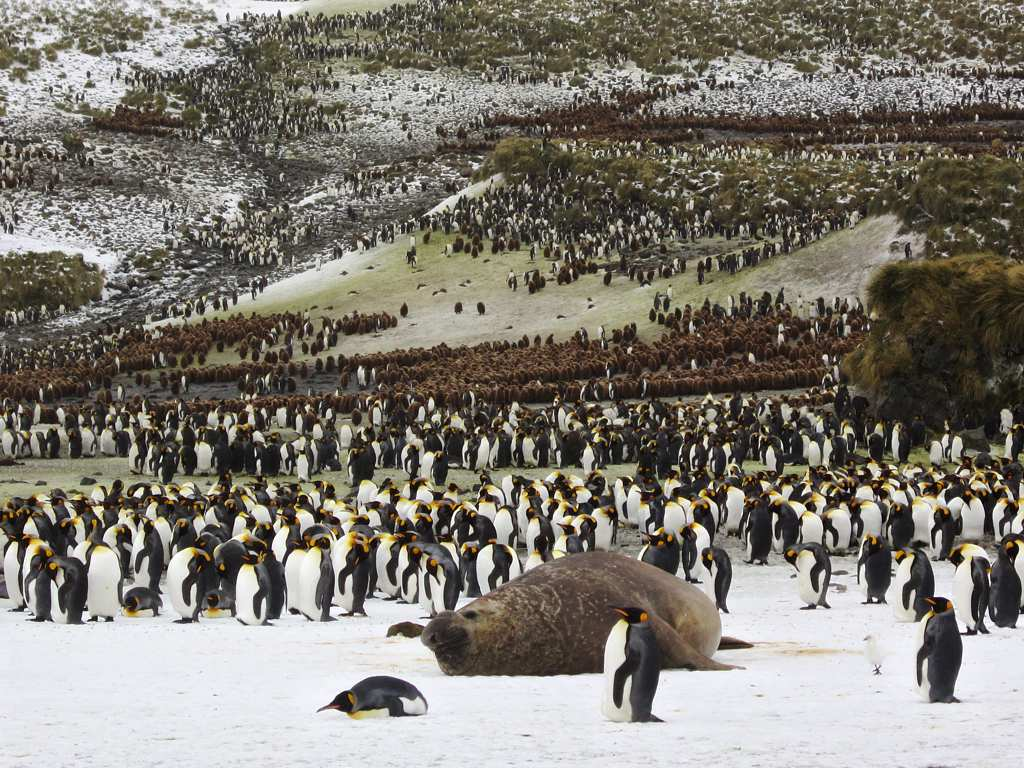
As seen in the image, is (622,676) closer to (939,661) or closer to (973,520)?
(939,661)

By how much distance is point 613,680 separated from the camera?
6352 mm

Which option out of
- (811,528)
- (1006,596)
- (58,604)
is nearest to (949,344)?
(811,528)

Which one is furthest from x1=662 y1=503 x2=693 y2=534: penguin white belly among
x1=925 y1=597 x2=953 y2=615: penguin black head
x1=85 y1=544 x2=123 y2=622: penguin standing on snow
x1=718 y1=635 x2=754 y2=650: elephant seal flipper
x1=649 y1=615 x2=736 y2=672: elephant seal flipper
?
x1=925 y1=597 x2=953 y2=615: penguin black head

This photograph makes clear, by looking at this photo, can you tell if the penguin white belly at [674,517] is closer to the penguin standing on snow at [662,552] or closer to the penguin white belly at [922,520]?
the penguin white belly at [922,520]

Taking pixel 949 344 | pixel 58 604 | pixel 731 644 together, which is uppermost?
pixel 949 344

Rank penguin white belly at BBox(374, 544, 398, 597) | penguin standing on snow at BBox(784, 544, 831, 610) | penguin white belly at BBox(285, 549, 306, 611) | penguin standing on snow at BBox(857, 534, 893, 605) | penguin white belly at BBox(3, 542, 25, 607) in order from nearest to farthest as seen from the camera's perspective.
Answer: penguin white belly at BBox(285, 549, 306, 611) < penguin white belly at BBox(3, 542, 25, 607) < penguin standing on snow at BBox(784, 544, 831, 610) < penguin standing on snow at BBox(857, 534, 893, 605) < penguin white belly at BBox(374, 544, 398, 597)

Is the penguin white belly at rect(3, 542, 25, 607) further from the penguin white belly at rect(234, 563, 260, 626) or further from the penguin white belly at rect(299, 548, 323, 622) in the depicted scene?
the penguin white belly at rect(299, 548, 323, 622)

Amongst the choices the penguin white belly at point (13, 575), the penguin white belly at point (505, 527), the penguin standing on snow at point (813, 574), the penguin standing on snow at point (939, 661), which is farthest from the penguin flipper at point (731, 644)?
the penguin white belly at point (13, 575)

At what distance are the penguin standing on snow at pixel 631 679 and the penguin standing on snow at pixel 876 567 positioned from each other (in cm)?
630

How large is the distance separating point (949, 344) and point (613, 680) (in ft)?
61.5

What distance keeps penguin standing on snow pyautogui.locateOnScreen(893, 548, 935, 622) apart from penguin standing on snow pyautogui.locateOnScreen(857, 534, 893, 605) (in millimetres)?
1057

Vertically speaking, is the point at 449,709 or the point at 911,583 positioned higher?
the point at 911,583

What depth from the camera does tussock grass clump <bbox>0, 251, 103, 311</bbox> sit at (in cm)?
4359

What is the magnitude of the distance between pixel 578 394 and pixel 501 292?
10765 mm
